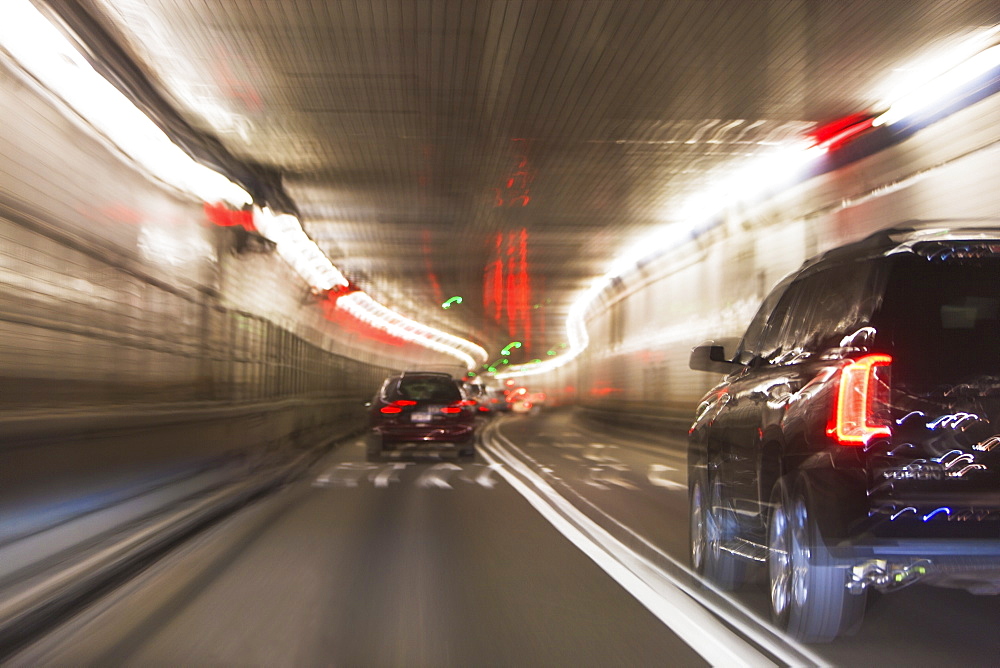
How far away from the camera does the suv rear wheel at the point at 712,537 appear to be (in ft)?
23.8

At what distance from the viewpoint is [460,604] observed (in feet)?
23.5

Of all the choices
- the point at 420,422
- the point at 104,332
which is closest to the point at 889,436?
the point at 104,332

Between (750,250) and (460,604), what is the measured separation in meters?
17.1

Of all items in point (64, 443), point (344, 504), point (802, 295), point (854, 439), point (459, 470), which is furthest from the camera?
point (459, 470)

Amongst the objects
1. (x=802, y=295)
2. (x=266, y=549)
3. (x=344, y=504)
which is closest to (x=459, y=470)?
(x=344, y=504)

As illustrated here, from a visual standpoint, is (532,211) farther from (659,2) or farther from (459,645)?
(459,645)

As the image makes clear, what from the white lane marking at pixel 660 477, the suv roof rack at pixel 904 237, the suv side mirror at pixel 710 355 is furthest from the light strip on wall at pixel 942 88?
the suv roof rack at pixel 904 237

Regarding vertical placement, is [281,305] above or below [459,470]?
above

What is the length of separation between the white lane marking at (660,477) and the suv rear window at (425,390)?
14.0ft

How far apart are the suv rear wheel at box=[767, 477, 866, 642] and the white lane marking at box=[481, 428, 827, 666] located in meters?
0.14

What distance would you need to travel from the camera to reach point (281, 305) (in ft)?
84.5

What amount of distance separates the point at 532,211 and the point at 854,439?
1960 cm

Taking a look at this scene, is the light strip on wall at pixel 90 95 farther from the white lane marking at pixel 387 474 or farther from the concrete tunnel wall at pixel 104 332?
the white lane marking at pixel 387 474

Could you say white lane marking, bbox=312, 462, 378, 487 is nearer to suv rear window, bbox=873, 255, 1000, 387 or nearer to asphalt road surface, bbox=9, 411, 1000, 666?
asphalt road surface, bbox=9, 411, 1000, 666
